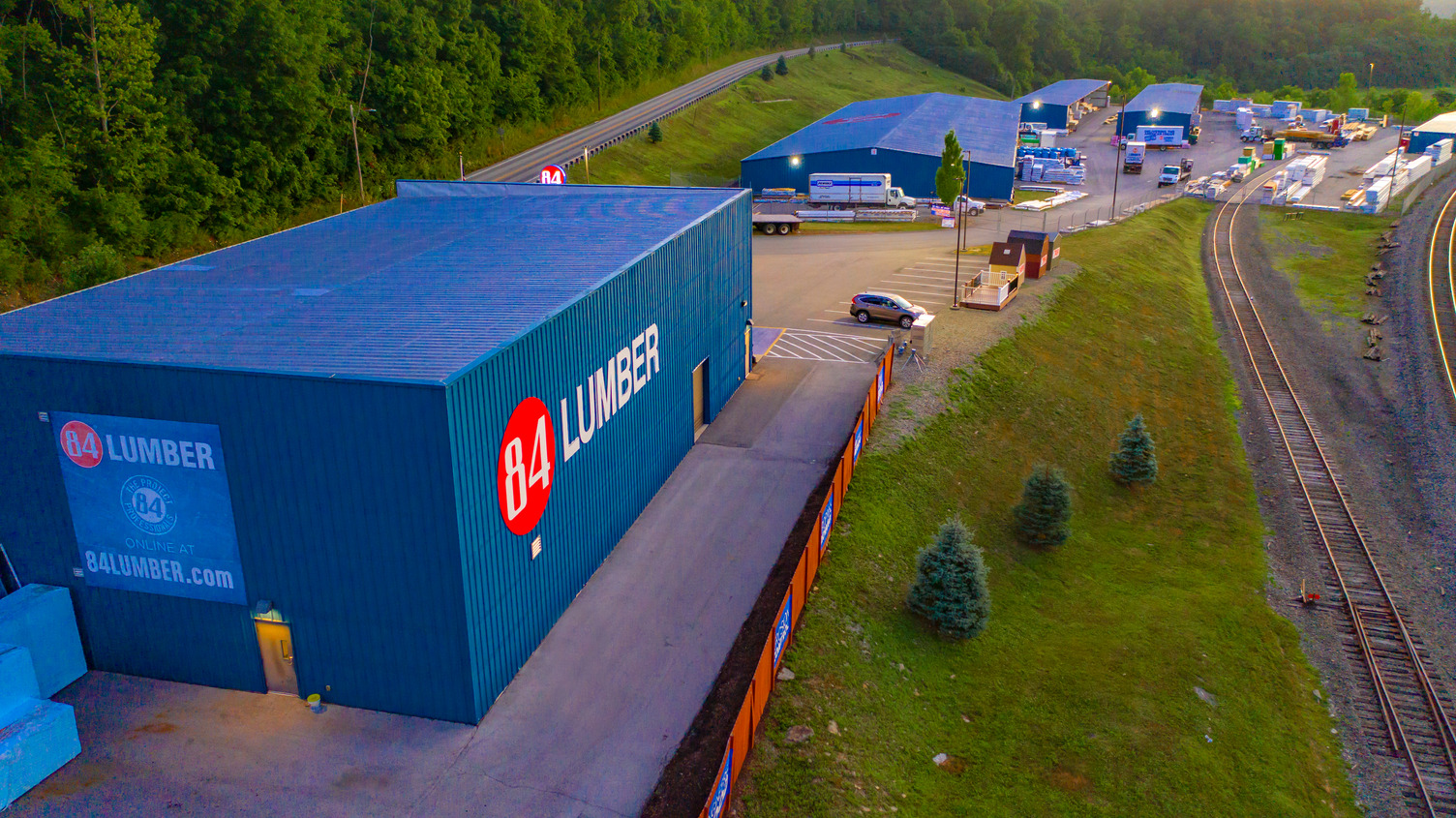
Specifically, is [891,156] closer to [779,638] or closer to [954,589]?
[954,589]

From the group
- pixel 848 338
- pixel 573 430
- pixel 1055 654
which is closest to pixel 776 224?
pixel 848 338

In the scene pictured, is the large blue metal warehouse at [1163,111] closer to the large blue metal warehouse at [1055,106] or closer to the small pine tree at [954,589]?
the large blue metal warehouse at [1055,106]

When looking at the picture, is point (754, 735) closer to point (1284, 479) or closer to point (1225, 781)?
point (1225, 781)

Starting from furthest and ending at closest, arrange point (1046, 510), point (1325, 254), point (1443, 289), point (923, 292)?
point (1325, 254)
point (1443, 289)
point (923, 292)
point (1046, 510)

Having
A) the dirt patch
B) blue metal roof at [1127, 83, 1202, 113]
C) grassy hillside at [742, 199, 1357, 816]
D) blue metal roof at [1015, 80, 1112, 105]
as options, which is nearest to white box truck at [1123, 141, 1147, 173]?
blue metal roof at [1127, 83, 1202, 113]

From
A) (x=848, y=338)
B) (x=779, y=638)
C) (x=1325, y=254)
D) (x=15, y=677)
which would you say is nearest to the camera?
(x=15, y=677)

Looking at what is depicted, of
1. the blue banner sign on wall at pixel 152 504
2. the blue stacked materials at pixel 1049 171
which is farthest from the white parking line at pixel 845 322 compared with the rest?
the blue stacked materials at pixel 1049 171

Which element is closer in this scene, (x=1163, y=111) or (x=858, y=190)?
(x=858, y=190)
